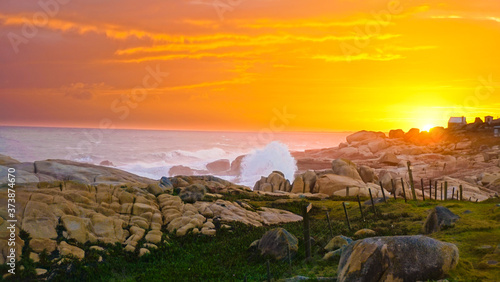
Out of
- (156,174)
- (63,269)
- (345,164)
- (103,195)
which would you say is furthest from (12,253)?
(156,174)

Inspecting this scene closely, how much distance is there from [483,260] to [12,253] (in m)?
25.0

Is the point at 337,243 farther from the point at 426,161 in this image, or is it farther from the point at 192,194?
the point at 426,161

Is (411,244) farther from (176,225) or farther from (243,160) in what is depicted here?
(243,160)

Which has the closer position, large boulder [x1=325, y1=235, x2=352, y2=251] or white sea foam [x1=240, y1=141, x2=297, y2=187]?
large boulder [x1=325, y1=235, x2=352, y2=251]

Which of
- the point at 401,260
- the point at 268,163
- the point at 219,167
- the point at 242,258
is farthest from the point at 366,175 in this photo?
the point at 219,167

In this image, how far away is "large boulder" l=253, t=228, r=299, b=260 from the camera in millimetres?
24844

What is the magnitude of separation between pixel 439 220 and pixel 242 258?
1401 cm

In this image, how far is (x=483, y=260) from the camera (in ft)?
59.8

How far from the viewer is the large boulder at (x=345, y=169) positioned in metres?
68.7

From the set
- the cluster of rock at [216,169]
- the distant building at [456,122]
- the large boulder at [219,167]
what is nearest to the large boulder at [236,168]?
the cluster of rock at [216,169]

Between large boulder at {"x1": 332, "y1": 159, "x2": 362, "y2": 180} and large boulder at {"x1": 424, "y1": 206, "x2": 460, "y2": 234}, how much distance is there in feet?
135

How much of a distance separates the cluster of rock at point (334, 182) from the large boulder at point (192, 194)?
25.6m

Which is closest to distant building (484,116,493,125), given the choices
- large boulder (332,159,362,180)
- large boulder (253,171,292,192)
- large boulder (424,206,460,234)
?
large boulder (332,159,362,180)

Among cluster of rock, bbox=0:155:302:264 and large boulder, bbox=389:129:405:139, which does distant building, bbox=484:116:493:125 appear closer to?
large boulder, bbox=389:129:405:139
